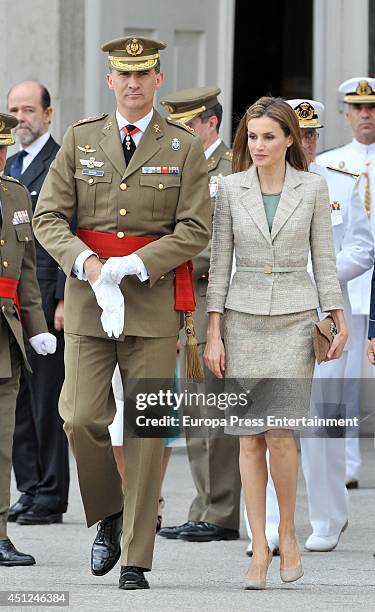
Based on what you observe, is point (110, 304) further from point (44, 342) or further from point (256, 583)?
point (256, 583)

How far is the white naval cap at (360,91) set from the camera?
8516 millimetres

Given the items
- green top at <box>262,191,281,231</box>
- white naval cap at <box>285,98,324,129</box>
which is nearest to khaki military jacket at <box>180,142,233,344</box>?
white naval cap at <box>285,98,324,129</box>

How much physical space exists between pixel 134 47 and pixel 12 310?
3.89ft

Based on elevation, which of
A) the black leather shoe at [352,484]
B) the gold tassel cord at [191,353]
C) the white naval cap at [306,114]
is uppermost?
the white naval cap at [306,114]

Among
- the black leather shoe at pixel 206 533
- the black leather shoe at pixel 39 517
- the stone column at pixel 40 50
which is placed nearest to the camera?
the black leather shoe at pixel 206 533

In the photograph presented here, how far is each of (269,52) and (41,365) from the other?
7.15 metres

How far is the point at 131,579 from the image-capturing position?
249 inches

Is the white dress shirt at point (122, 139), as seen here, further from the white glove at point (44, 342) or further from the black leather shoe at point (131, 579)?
the black leather shoe at point (131, 579)

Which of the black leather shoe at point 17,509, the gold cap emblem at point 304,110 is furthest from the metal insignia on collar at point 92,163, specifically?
the black leather shoe at point 17,509

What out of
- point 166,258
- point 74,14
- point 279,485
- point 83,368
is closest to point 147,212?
point 166,258

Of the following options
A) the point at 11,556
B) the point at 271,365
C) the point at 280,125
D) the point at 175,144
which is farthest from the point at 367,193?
the point at 11,556

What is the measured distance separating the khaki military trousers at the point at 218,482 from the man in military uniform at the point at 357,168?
0.72 m

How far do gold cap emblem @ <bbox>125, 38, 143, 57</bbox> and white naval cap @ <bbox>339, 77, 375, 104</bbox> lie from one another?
7.59ft

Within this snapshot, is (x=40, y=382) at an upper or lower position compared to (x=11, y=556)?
upper
